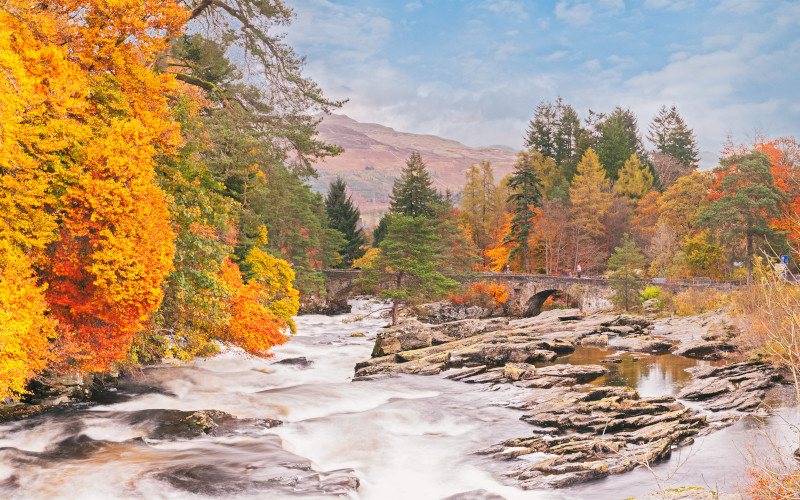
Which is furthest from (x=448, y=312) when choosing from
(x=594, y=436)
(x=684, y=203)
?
(x=594, y=436)

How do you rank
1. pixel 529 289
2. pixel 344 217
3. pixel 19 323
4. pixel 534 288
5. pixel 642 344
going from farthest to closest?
pixel 344 217 < pixel 529 289 < pixel 534 288 < pixel 642 344 < pixel 19 323

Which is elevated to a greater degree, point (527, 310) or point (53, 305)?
point (53, 305)

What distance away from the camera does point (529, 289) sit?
53.6 metres

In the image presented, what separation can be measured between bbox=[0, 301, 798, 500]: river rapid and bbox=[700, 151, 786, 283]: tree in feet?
61.9

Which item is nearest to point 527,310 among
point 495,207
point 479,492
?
point 495,207

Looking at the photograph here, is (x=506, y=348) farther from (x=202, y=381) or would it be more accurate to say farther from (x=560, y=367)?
(x=202, y=381)

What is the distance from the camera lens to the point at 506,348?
28406 mm

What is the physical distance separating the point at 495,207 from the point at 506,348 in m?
46.0

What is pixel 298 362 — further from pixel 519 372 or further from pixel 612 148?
pixel 612 148

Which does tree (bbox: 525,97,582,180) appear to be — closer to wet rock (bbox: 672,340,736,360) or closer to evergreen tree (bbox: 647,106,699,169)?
evergreen tree (bbox: 647,106,699,169)

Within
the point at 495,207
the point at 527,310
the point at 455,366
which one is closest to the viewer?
the point at 455,366

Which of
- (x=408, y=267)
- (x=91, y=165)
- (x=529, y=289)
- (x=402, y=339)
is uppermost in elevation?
(x=91, y=165)

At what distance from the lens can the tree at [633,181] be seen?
73.9m

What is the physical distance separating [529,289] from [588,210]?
19939mm
